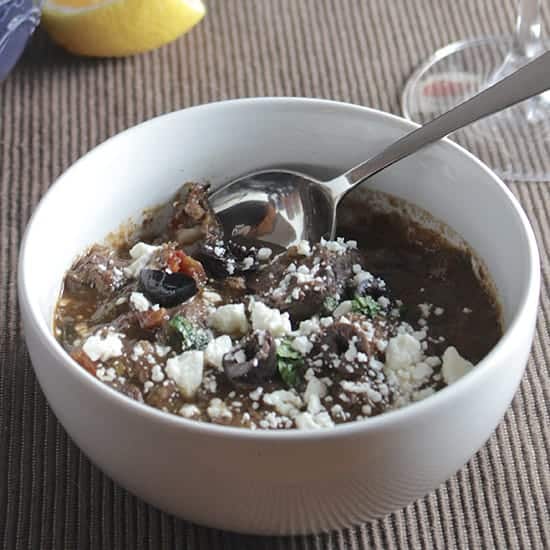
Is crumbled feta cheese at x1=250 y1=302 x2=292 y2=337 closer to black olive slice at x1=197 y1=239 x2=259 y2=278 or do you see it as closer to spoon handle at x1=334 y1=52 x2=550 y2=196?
black olive slice at x1=197 y1=239 x2=259 y2=278

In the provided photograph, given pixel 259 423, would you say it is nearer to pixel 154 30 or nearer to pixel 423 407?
pixel 423 407

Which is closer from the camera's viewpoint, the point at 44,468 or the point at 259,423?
the point at 259,423

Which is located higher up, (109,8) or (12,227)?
(109,8)

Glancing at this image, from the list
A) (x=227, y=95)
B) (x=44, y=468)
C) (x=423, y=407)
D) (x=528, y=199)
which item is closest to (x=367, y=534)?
(x=423, y=407)

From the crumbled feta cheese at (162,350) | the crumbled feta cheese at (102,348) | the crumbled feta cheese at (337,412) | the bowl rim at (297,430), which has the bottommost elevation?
the crumbled feta cheese at (337,412)

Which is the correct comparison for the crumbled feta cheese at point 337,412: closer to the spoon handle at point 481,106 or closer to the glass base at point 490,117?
the spoon handle at point 481,106

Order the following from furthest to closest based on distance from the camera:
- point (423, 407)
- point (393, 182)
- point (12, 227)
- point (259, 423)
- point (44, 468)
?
point (12, 227) → point (393, 182) → point (44, 468) → point (259, 423) → point (423, 407)

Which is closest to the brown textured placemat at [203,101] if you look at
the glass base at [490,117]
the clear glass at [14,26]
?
the glass base at [490,117]
